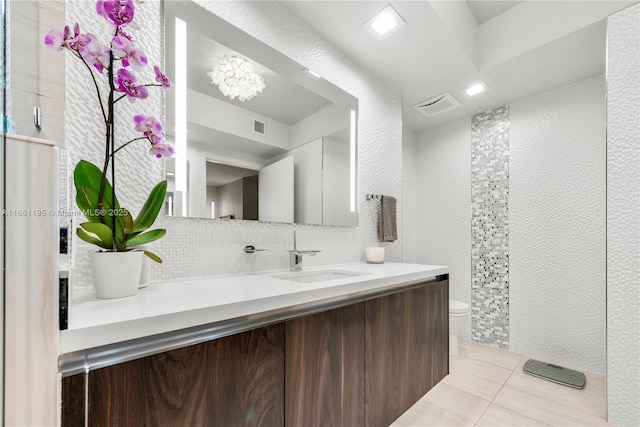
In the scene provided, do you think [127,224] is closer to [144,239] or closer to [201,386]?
[144,239]

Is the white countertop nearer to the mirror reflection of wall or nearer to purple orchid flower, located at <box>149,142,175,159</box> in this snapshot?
the mirror reflection of wall

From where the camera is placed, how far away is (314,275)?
5.32ft

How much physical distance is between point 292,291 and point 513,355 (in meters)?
2.57

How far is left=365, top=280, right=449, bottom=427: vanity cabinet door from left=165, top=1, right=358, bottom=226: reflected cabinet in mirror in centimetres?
71

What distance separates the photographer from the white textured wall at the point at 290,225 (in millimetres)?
1196

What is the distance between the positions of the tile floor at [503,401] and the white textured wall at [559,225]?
12.0 inches

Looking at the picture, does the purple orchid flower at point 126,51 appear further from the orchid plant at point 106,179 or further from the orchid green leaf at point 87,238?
the orchid green leaf at point 87,238

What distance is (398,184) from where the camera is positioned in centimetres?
248

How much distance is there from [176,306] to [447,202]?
115 inches

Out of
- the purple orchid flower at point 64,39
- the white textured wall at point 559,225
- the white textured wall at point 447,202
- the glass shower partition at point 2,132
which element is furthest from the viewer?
the white textured wall at point 447,202

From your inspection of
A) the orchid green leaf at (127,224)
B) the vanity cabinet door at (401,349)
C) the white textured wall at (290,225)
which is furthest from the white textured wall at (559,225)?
the orchid green leaf at (127,224)

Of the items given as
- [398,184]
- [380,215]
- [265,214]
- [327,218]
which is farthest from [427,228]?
[265,214]

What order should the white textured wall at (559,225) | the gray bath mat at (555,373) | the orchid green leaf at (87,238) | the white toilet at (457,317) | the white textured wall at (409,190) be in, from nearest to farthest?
the orchid green leaf at (87,238) < the gray bath mat at (555,373) < the white textured wall at (559,225) < the white toilet at (457,317) < the white textured wall at (409,190)

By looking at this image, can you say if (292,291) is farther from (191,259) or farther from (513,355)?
(513,355)
